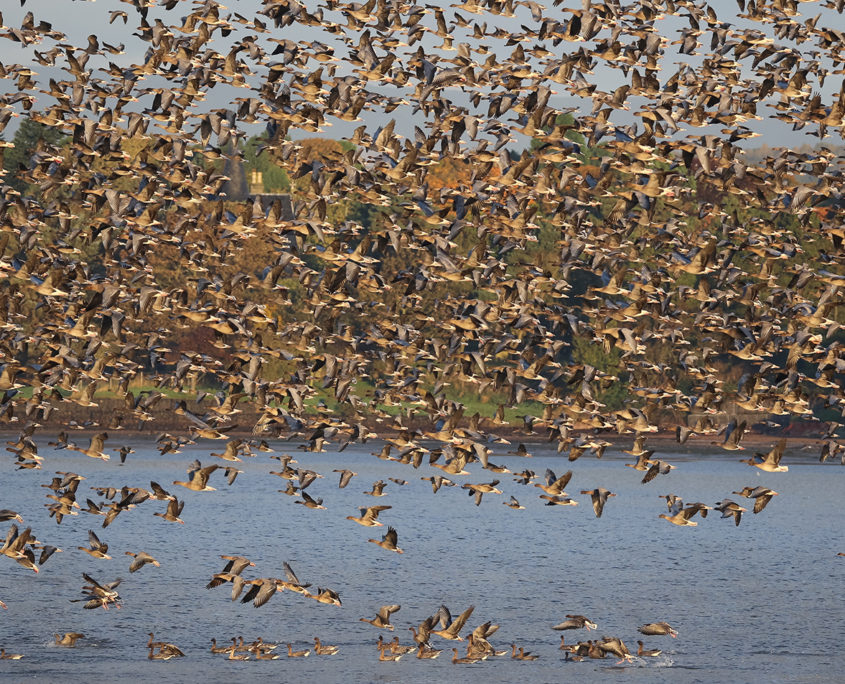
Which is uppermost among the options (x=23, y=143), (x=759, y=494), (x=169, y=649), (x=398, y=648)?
(x=23, y=143)

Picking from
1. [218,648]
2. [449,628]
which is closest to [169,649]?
[218,648]

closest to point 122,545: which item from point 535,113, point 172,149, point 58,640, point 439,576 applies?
point 439,576

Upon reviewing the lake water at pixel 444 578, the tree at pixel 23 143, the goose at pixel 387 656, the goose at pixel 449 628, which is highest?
the tree at pixel 23 143

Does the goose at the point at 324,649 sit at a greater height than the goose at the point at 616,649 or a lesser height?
lesser

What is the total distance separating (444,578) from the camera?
67812 millimetres

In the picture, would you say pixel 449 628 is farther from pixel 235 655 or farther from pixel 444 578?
pixel 444 578

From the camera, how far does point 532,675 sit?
45406mm

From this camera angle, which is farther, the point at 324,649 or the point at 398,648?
the point at 398,648

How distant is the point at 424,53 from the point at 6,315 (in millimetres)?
14835

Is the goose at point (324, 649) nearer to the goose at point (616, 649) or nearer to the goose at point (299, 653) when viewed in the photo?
the goose at point (299, 653)

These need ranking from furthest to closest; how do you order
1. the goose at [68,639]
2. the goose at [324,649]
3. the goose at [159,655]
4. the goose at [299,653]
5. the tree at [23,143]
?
the tree at [23,143] → the goose at [68,639] → the goose at [299,653] → the goose at [324,649] → the goose at [159,655]

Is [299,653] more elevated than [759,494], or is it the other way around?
[759,494]

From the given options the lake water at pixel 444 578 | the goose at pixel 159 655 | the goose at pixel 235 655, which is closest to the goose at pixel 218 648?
the goose at pixel 235 655

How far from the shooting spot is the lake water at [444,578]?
47.3 meters
